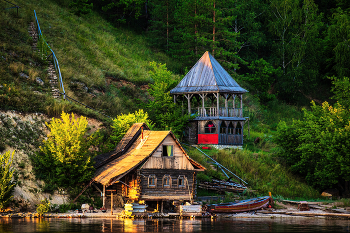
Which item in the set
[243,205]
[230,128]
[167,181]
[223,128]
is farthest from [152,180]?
[230,128]

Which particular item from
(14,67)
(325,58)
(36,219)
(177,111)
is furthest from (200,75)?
(325,58)

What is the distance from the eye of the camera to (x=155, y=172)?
40.9 metres

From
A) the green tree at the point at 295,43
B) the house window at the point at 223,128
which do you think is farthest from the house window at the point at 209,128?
the green tree at the point at 295,43

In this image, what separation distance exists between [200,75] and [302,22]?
3414cm

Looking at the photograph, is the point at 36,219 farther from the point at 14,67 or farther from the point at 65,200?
the point at 14,67

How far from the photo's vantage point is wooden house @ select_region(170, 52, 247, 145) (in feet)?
194

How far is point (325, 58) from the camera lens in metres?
89.8

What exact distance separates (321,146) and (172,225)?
2227 cm

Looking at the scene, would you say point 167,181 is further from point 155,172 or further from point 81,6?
point 81,6

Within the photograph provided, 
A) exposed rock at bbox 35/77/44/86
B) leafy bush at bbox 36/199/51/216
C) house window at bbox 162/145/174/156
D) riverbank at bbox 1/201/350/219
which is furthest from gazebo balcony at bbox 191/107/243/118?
leafy bush at bbox 36/199/51/216

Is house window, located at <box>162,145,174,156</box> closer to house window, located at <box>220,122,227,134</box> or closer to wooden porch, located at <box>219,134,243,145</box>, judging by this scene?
wooden porch, located at <box>219,134,243,145</box>

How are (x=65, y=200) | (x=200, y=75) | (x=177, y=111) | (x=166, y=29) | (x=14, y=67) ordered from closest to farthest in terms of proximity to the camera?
1. (x=65, y=200)
2. (x=14, y=67)
3. (x=177, y=111)
4. (x=200, y=75)
5. (x=166, y=29)

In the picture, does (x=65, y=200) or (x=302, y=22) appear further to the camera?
(x=302, y=22)

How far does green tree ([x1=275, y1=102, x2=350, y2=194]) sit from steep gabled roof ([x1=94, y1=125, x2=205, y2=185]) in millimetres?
14755
